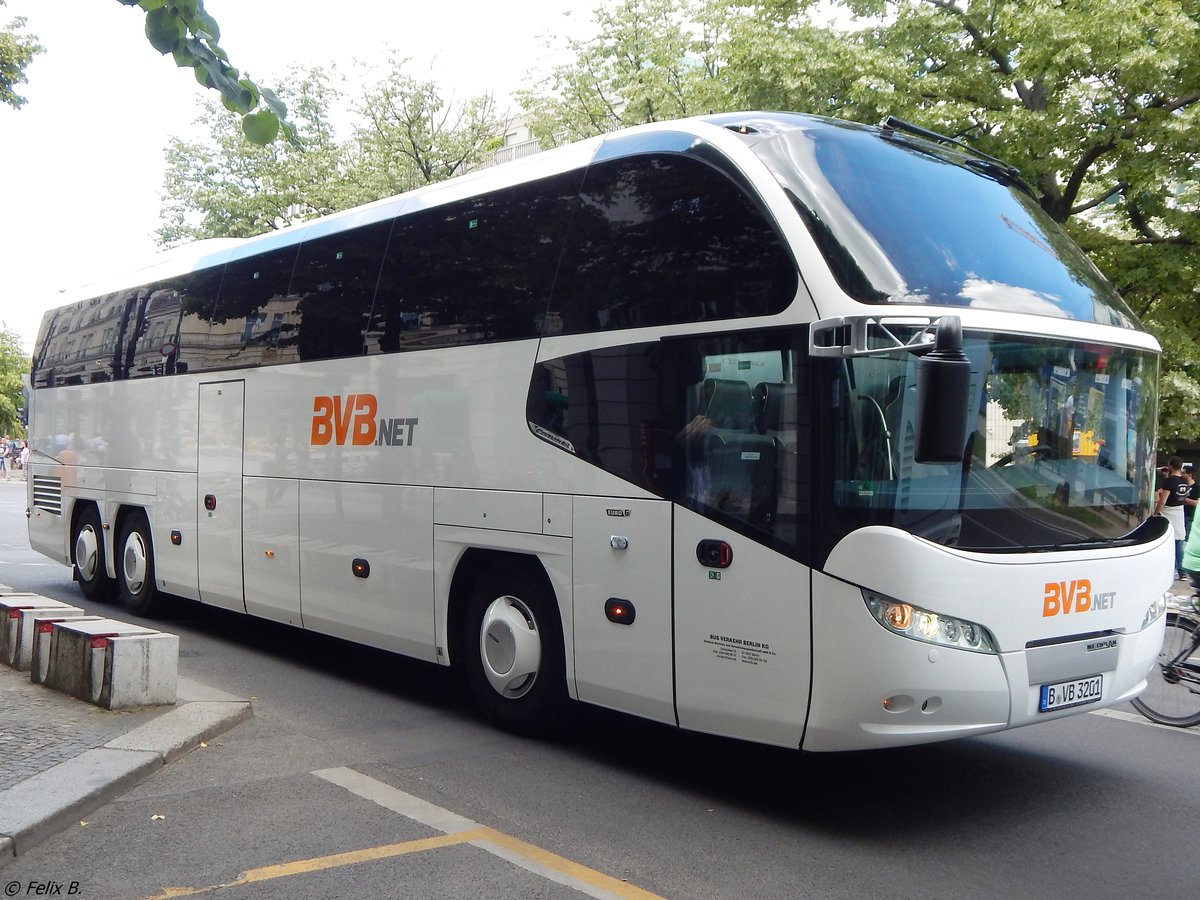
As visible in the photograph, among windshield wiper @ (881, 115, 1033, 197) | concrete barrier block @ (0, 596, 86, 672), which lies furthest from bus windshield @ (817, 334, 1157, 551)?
concrete barrier block @ (0, 596, 86, 672)

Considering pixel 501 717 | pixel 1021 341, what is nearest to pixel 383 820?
pixel 501 717

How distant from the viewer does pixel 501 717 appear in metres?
7.75

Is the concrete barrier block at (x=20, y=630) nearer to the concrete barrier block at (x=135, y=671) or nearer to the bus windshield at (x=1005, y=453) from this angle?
the concrete barrier block at (x=135, y=671)

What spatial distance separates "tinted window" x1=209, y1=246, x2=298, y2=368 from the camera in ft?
33.6

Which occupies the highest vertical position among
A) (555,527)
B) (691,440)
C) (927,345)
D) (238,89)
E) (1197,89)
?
(1197,89)

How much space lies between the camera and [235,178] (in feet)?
143

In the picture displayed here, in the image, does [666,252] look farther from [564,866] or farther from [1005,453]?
[564,866]

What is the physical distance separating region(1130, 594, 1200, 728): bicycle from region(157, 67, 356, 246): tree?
35.7 m

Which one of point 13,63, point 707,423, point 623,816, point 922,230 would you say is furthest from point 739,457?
point 13,63

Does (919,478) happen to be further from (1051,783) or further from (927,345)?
(1051,783)

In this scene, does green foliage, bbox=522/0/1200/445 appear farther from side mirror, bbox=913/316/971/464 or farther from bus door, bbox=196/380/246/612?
side mirror, bbox=913/316/971/464

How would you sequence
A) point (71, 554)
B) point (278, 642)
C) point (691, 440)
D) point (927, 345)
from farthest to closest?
point (71, 554) → point (278, 642) → point (691, 440) → point (927, 345)

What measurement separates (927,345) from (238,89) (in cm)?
335

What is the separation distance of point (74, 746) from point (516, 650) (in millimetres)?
2577
